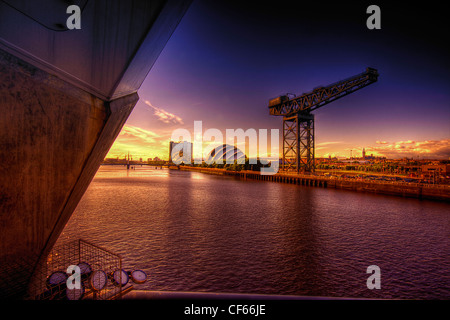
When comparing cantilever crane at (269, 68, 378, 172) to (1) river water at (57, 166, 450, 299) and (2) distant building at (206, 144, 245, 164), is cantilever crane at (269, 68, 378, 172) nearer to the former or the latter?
(1) river water at (57, 166, 450, 299)

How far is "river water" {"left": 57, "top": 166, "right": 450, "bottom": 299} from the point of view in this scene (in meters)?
7.35

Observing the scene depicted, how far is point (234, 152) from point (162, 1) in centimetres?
11658

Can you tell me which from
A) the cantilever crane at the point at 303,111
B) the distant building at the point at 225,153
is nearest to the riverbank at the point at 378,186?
the cantilever crane at the point at 303,111

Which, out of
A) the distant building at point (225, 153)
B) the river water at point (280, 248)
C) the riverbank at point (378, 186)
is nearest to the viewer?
the river water at point (280, 248)

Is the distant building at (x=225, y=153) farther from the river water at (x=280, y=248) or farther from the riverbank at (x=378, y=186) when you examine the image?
the river water at (x=280, y=248)

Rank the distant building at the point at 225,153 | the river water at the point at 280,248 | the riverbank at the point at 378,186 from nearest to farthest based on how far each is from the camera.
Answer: the river water at the point at 280,248
the riverbank at the point at 378,186
the distant building at the point at 225,153

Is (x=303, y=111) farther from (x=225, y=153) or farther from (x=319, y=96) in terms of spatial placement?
(x=225, y=153)

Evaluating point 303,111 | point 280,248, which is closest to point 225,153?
point 303,111

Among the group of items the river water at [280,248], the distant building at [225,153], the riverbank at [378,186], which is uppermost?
the distant building at [225,153]

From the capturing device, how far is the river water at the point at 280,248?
7348 millimetres

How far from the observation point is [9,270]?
263 cm

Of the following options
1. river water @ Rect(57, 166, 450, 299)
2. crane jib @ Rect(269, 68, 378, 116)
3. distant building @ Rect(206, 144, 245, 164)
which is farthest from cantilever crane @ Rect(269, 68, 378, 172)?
distant building @ Rect(206, 144, 245, 164)

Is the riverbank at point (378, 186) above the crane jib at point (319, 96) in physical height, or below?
below

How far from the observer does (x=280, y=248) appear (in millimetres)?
10539
